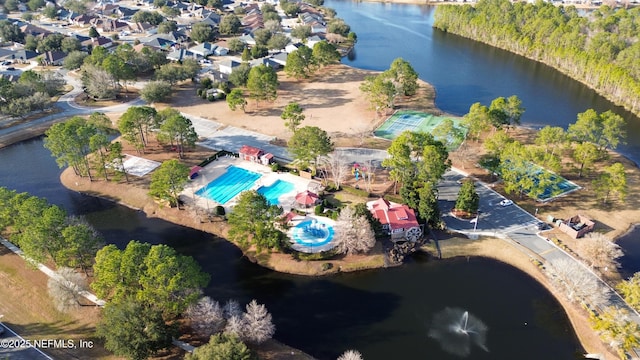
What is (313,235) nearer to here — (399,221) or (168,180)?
(399,221)

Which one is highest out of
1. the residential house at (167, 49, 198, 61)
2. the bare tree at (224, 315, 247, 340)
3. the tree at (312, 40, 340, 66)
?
the tree at (312, 40, 340, 66)

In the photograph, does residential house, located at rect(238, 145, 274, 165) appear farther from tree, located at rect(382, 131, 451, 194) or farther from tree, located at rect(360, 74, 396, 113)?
tree, located at rect(360, 74, 396, 113)

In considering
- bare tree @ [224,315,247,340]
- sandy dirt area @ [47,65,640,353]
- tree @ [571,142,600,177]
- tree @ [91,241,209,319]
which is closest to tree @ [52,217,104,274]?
tree @ [91,241,209,319]

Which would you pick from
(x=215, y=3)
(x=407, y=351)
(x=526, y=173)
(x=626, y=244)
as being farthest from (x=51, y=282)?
(x=215, y=3)

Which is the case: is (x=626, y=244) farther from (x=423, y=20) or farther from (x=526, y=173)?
(x=423, y=20)

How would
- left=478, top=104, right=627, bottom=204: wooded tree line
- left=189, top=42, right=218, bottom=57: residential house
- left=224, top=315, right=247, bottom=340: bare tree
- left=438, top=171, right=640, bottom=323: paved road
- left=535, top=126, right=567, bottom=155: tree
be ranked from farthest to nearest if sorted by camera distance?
left=189, top=42, right=218, bottom=57: residential house < left=535, top=126, right=567, bottom=155: tree < left=478, top=104, right=627, bottom=204: wooded tree line < left=438, top=171, right=640, bottom=323: paved road < left=224, top=315, right=247, bottom=340: bare tree

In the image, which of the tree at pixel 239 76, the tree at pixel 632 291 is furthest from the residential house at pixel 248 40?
the tree at pixel 632 291
